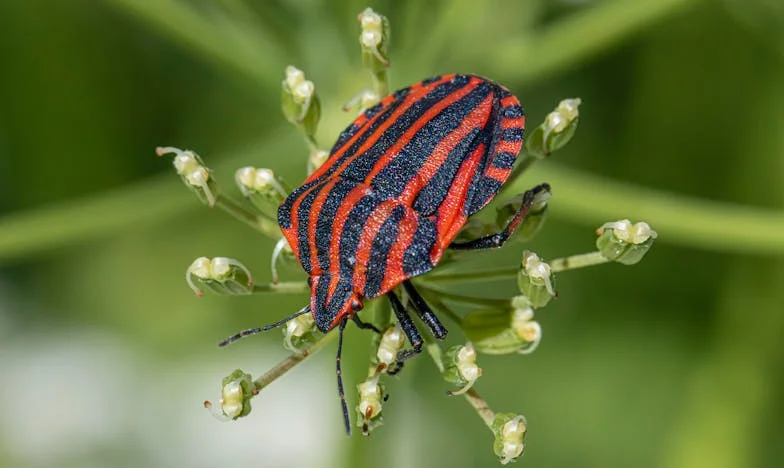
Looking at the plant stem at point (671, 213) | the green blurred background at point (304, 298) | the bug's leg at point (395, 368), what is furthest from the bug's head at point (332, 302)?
the green blurred background at point (304, 298)

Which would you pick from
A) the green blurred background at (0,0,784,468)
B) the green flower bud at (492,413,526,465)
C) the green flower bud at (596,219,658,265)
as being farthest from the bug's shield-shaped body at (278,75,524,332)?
the green blurred background at (0,0,784,468)

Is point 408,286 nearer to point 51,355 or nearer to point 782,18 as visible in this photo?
point 782,18

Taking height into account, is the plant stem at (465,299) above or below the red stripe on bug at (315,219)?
below

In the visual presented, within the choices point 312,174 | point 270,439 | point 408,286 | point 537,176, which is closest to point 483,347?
point 408,286

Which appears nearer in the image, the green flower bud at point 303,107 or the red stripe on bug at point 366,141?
the red stripe on bug at point 366,141

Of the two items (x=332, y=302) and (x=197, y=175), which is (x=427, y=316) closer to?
(x=332, y=302)

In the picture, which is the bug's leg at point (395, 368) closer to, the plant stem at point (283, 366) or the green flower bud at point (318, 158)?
the plant stem at point (283, 366)
